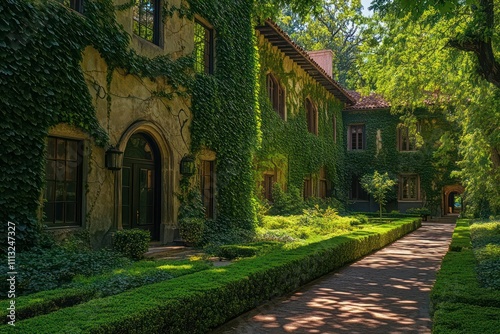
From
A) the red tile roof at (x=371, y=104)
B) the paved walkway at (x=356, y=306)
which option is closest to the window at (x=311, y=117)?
the red tile roof at (x=371, y=104)

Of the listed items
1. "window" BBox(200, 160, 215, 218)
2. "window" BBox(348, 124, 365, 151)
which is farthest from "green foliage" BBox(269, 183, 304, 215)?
"window" BBox(348, 124, 365, 151)

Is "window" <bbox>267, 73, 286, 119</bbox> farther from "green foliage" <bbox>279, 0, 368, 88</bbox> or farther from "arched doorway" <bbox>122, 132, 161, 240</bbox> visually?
"green foliage" <bbox>279, 0, 368, 88</bbox>

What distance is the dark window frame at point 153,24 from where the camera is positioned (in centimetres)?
1100

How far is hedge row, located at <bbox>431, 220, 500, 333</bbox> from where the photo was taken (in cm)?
420

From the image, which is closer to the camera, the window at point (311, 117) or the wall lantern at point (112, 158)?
the wall lantern at point (112, 158)

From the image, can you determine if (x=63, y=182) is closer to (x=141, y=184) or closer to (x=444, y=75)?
(x=141, y=184)

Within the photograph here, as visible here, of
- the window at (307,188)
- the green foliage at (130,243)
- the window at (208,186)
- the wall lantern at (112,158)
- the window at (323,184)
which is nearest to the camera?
the green foliage at (130,243)

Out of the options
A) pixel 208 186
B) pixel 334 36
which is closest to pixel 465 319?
pixel 208 186

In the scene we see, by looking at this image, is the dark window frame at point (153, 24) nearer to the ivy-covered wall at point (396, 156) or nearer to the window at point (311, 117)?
the window at point (311, 117)

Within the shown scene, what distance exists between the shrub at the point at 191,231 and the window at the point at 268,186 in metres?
8.21

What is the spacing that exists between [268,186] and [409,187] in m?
16.5

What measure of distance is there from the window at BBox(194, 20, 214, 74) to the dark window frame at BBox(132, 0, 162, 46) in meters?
Result: 1.65

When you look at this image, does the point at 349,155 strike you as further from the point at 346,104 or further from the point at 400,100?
the point at 400,100

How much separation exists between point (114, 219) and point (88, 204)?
83 cm
